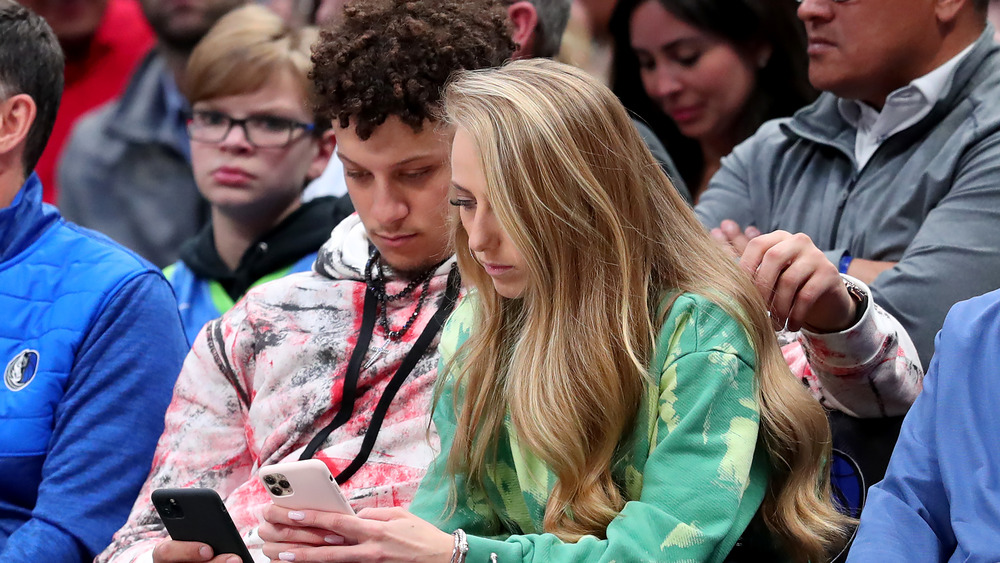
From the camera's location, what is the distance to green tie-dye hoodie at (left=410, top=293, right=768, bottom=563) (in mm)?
1602

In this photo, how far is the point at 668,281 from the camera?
1.81m

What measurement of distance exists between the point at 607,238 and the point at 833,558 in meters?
0.56

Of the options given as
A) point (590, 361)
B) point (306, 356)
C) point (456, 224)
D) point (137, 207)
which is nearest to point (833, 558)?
point (590, 361)

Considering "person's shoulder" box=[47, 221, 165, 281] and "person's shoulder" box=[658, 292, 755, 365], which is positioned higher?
"person's shoulder" box=[658, 292, 755, 365]

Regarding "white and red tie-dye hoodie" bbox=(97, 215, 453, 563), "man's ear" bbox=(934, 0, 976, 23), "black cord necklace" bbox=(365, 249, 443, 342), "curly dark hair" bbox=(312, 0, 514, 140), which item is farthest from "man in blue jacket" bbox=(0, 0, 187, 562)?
"man's ear" bbox=(934, 0, 976, 23)

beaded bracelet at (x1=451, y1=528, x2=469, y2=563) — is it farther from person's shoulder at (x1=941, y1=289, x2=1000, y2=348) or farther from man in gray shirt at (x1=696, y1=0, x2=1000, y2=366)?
man in gray shirt at (x1=696, y1=0, x2=1000, y2=366)

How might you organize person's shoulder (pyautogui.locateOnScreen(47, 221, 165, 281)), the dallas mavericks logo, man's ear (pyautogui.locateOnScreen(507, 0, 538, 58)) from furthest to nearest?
1. man's ear (pyautogui.locateOnScreen(507, 0, 538, 58))
2. person's shoulder (pyautogui.locateOnScreen(47, 221, 165, 281))
3. the dallas mavericks logo

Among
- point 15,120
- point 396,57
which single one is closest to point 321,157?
point 15,120

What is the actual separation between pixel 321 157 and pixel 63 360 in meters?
1.31

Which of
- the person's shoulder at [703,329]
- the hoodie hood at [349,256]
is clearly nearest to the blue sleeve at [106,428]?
the hoodie hood at [349,256]

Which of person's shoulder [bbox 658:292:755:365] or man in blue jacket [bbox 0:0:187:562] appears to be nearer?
person's shoulder [bbox 658:292:755:365]

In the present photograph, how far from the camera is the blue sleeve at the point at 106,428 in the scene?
7.55 feet

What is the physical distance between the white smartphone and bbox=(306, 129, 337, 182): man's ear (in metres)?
1.92

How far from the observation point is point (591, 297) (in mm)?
1790
